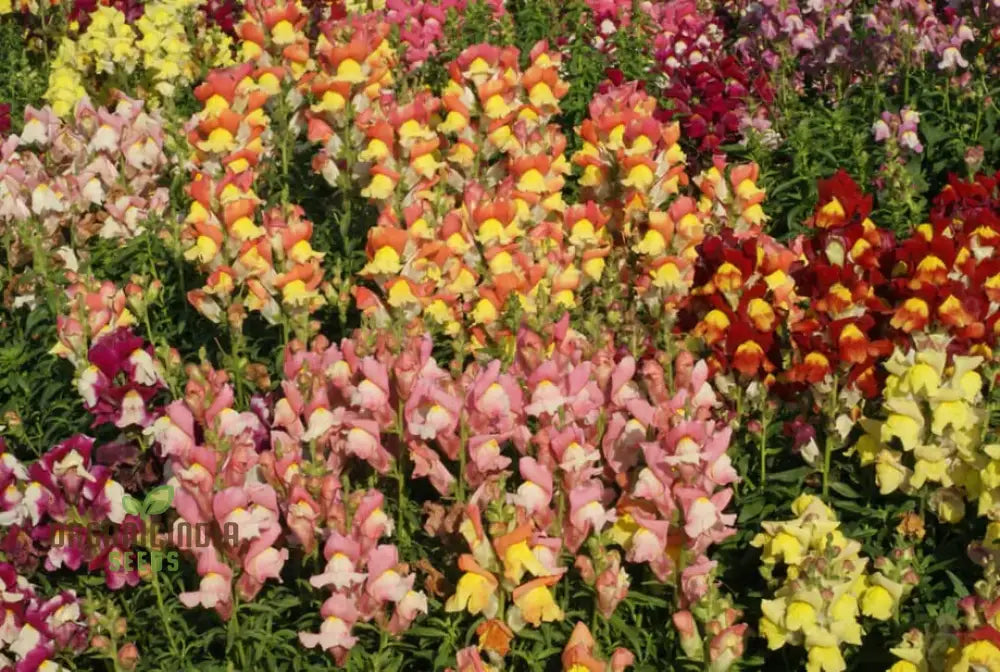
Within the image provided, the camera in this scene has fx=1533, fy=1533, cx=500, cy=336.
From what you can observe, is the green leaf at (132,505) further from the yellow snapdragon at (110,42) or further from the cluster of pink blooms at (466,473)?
the yellow snapdragon at (110,42)

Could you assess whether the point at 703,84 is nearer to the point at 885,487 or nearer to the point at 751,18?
the point at 751,18

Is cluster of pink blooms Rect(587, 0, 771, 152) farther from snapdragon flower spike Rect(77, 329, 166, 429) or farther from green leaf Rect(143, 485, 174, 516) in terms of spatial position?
green leaf Rect(143, 485, 174, 516)

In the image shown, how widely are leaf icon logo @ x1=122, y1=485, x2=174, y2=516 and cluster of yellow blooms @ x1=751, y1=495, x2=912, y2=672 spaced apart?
165 centimetres

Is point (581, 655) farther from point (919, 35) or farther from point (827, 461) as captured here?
point (919, 35)

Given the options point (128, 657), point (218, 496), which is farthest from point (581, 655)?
point (128, 657)

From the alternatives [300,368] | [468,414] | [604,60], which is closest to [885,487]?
[468,414]

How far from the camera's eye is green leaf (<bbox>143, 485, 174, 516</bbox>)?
4254 millimetres

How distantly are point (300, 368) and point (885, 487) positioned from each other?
1.78 m

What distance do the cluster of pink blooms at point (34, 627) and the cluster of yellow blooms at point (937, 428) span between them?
7.93 feet

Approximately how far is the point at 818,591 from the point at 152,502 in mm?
1828

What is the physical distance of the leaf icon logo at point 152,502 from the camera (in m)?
4.26

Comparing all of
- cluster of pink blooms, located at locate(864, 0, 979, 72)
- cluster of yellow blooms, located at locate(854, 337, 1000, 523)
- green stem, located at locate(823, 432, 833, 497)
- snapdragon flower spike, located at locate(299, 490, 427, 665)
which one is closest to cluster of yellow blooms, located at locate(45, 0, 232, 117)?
cluster of pink blooms, located at locate(864, 0, 979, 72)

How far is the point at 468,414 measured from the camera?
4.28 m

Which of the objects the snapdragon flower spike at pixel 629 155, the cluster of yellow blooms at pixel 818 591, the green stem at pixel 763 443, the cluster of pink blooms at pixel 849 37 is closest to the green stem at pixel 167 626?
the cluster of yellow blooms at pixel 818 591
